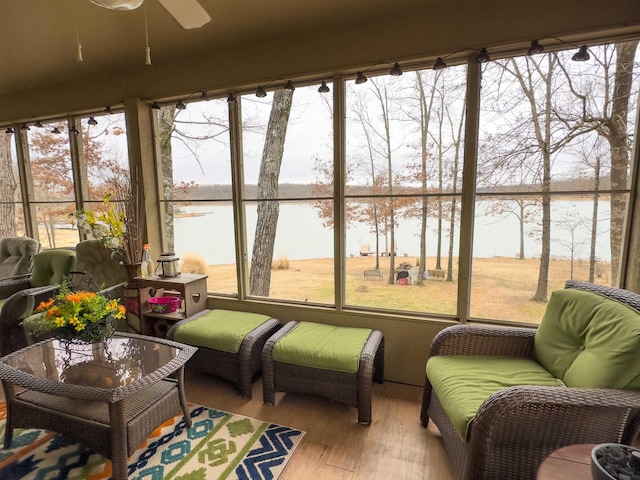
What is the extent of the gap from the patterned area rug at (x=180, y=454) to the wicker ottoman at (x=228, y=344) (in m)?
0.36

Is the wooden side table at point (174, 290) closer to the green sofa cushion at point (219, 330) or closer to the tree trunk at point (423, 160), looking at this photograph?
the green sofa cushion at point (219, 330)

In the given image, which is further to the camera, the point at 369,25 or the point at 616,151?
the point at 369,25

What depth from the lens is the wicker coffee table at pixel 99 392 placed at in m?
1.61

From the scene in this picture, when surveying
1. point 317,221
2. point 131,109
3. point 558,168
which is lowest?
point 317,221

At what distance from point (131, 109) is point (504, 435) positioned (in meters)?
3.85

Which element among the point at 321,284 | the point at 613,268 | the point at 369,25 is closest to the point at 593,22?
the point at 369,25

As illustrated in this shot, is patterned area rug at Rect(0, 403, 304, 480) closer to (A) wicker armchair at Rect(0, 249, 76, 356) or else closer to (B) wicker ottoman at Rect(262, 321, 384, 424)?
(B) wicker ottoman at Rect(262, 321, 384, 424)

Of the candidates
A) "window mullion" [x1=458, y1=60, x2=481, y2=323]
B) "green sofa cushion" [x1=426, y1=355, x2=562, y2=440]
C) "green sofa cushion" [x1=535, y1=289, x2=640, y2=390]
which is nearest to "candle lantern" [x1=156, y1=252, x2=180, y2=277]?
"green sofa cushion" [x1=426, y1=355, x2=562, y2=440]

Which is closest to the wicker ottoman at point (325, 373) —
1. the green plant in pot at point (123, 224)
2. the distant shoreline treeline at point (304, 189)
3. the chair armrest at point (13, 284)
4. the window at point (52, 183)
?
the distant shoreline treeline at point (304, 189)

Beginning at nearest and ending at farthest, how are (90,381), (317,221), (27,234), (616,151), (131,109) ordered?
(90,381) → (616,151) → (317,221) → (131,109) → (27,234)

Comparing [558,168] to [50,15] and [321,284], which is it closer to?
[321,284]

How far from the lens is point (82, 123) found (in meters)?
3.73

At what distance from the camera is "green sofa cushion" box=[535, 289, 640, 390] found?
139cm

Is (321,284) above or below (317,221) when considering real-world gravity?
below
